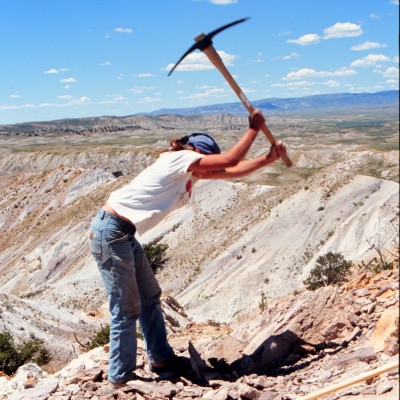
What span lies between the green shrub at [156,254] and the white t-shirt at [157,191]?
73.0ft

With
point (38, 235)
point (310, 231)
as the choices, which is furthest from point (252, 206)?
point (38, 235)

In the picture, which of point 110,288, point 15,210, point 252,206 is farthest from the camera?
point 15,210

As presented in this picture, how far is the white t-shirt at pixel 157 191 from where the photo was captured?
4375 mm

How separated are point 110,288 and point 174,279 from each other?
21.5 metres

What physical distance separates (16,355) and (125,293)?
236 inches

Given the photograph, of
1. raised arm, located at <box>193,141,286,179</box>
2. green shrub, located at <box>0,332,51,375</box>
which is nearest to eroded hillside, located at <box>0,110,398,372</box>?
green shrub, located at <box>0,332,51,375</box>

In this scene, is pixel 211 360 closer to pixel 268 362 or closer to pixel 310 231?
pixel 268 362

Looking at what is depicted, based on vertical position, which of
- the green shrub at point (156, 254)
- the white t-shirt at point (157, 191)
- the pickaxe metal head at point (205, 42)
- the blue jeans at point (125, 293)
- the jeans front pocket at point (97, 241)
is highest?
the pickaxe metal head at point (205, 42)

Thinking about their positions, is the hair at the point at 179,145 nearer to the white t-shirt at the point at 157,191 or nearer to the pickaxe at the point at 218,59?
the white t-shirt at the point at 157,191

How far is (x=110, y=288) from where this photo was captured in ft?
15.5

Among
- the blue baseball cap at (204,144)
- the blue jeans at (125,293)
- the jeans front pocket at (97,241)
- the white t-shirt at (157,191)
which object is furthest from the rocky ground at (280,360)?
the blue baseball cap at (204,144)

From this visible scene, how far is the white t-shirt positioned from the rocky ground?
1556 mm

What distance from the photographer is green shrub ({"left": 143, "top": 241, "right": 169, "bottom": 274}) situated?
88.3 feet

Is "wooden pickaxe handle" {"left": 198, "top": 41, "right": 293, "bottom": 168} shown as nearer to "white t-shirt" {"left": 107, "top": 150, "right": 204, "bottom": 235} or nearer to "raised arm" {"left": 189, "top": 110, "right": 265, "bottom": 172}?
"raised arm" {"left": 189, "top": 110, "right": 265, "bottom": 172}
